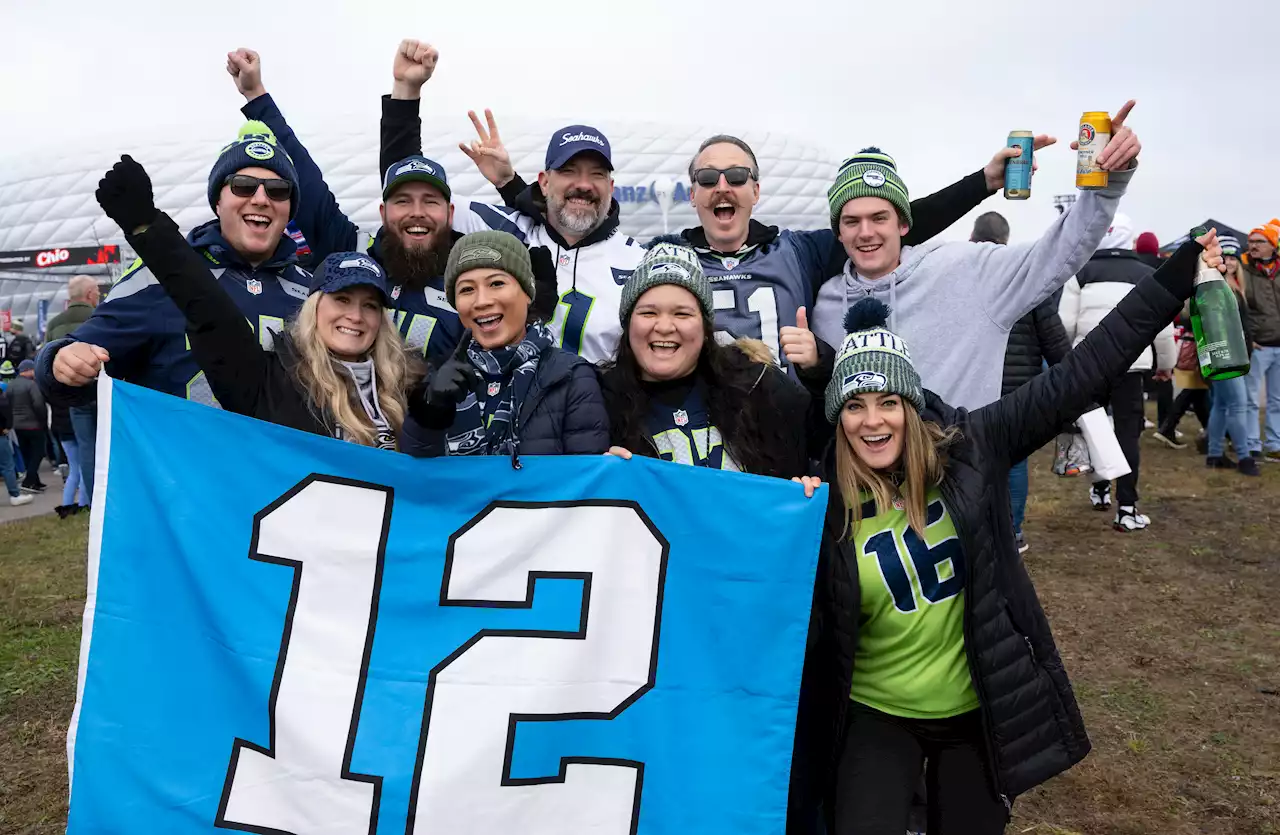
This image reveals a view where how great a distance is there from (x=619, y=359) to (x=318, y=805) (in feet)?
5.15

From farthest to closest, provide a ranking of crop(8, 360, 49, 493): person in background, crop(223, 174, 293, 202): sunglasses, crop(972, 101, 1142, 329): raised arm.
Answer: crop(8, 360, 49, 493): person in background
crop(223, 174, 293, 202): sunglasses
crop(972, 101, 1142, 329): raised arm

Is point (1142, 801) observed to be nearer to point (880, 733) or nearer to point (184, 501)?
point (880, 733)

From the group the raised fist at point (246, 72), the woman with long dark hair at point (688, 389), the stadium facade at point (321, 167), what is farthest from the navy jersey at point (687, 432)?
the stadium facade at point (321, 167)

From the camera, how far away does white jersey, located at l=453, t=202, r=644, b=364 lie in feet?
13.0

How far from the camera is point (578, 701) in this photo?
288cm

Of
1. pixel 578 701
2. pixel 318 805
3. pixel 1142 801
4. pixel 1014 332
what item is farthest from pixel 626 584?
pixel 1014 332

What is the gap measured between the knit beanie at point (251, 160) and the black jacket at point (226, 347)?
0.58m

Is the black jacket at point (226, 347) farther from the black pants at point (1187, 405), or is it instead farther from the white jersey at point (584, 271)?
the black pants at point (1187, 405)

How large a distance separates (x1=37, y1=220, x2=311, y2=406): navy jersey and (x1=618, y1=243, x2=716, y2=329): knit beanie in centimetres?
127

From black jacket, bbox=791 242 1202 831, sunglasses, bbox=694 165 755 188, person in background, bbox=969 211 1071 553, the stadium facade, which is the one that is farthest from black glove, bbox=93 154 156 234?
the stadium facade

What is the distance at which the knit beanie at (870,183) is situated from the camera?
3.55m

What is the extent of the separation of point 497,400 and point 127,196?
120 centimetres

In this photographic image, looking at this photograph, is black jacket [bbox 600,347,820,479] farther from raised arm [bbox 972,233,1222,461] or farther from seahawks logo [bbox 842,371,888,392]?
raised arm [bbox 972,233,1222,461]

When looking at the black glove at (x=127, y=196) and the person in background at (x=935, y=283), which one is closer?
the black glove at (x=127, y=196)
